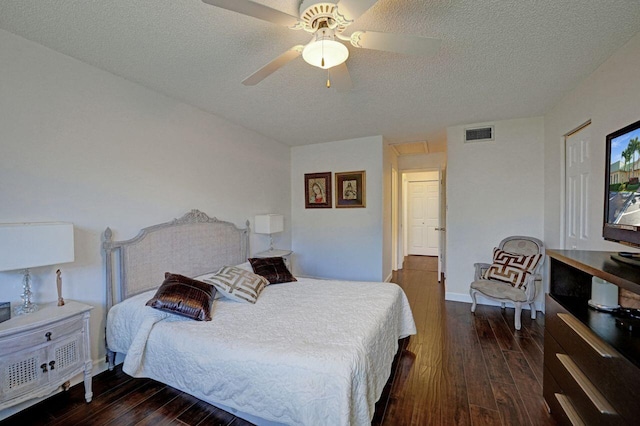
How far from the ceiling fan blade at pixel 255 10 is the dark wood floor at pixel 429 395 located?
2.34m

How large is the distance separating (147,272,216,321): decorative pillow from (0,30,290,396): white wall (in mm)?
626

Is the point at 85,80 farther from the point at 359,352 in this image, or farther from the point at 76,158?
the point at 359,352

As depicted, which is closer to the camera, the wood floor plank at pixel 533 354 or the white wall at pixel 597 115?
the white wall at pixel 597 115

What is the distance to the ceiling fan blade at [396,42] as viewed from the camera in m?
1.50

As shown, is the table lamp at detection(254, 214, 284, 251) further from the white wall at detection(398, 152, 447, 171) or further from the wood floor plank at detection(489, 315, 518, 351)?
the white wall at detection(398, 152, 447, 171)

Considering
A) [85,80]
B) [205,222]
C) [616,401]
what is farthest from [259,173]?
[616,401]

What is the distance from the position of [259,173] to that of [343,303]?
260 cm

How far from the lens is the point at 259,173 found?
14.1 ft

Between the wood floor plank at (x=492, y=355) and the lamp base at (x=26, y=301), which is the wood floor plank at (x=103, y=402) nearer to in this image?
the lamp base at (x=26, y=301)

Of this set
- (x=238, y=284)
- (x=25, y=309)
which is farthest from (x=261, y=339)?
(x=25, y=309)

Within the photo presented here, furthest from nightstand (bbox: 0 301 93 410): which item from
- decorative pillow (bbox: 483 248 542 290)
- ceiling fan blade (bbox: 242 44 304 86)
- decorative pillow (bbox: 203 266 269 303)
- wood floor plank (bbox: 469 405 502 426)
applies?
decorative pillow (bbox: 483 248 542 290)

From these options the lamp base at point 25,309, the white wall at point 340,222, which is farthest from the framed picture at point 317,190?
the lamp base at point 25,309

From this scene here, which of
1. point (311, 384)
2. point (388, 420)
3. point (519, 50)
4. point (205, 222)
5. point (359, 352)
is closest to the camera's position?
point (311, 384)

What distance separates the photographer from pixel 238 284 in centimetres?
262
